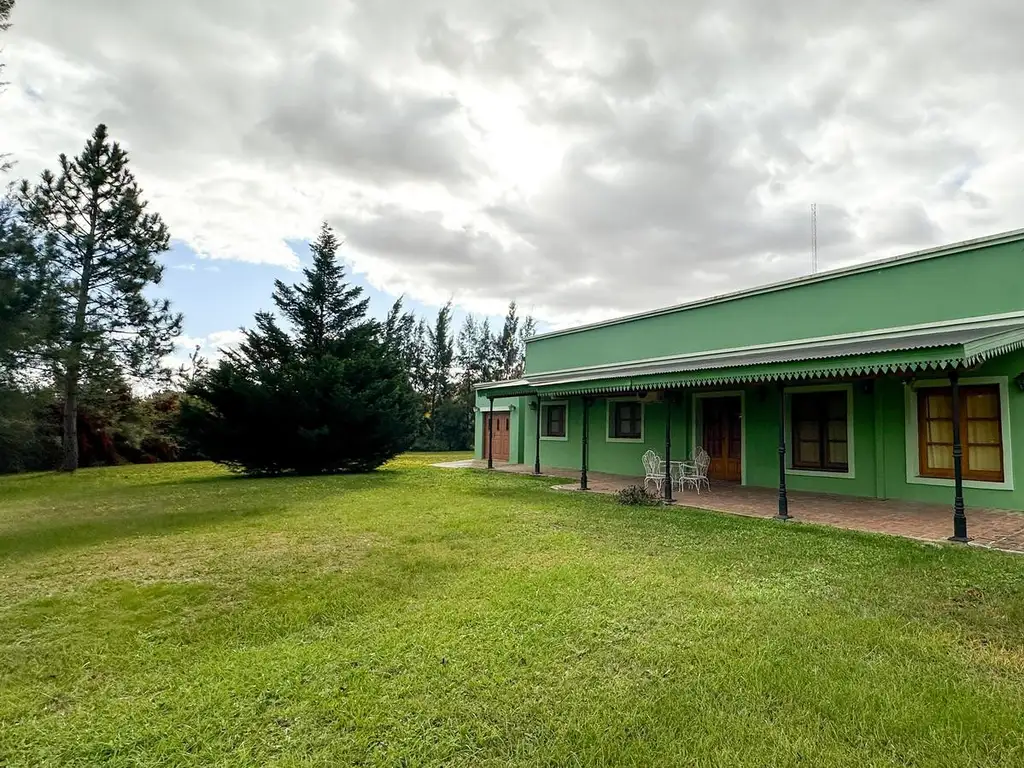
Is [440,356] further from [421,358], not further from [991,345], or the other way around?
[991,345]

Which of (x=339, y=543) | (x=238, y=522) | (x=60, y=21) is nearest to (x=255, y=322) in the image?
(x=60, y=21)

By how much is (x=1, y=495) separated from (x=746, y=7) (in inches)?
714

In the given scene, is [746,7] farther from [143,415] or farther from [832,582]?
[143,415]

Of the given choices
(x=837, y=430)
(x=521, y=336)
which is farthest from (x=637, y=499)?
(x=521, y=336)

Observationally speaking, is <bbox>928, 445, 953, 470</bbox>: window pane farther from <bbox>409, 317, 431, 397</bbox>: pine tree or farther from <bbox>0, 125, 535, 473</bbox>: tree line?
<bbox>409, 317, 431, 397</bbox>: pine tree

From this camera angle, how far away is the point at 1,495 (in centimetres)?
1170

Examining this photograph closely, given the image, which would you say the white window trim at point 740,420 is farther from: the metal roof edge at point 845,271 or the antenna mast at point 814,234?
the antenna mast at point 814,234

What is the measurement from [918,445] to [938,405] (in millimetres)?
753

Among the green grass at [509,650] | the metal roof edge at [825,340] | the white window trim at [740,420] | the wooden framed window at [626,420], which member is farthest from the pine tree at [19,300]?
the white window trim at [740,420]

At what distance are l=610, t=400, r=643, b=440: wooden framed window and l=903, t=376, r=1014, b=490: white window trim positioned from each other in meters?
6.00

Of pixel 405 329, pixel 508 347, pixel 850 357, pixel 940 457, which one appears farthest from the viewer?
pixel 508 347

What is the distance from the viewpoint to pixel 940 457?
28.5 ft

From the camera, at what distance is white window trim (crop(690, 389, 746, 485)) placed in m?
11.4

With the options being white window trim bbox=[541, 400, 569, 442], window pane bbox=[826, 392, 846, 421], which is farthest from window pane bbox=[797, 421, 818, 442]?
white window trim bbox=[541, 400, 569, 442]
